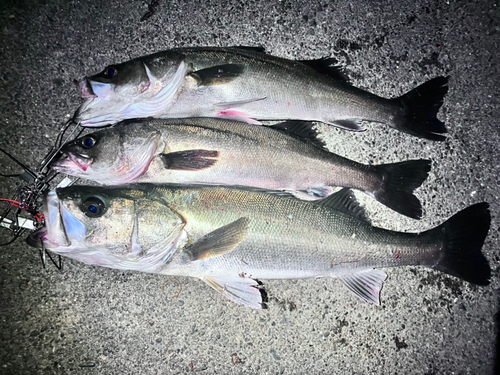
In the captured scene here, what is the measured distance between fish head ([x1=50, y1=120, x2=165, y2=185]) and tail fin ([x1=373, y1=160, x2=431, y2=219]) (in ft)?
5.58

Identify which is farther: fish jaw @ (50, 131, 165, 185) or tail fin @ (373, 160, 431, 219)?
tail fin @ (373, 160, 431, 219)

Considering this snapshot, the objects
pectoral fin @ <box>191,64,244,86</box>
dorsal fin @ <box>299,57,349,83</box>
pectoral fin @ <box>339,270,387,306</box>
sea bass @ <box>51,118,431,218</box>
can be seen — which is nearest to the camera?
sea bass @ <box>51,118,431,218</box>

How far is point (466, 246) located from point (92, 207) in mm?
2705

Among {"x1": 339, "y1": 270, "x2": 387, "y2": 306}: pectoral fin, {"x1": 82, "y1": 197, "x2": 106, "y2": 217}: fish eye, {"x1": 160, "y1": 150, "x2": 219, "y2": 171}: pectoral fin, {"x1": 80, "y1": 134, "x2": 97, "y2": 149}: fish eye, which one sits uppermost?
{"x1": 80, "y1": 134, "x2": 97, "y2": 149}: fish eye

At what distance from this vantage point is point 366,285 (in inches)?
88.8

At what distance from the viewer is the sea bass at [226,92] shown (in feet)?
6.97

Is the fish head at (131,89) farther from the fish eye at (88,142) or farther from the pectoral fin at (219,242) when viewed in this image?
the pectoral fin at (219,242)

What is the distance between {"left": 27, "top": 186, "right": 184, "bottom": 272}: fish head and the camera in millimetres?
1827

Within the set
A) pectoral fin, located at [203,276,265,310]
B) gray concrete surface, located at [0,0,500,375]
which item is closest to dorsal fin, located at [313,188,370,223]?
gray concrete surface, located at [0,0,500,375]

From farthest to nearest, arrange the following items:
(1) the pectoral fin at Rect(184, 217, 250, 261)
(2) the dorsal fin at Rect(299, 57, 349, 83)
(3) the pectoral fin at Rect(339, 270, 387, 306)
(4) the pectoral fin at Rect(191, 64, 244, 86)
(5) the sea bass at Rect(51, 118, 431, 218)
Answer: (2) the dorsal fin at Rect(299, 57, 349, 83) < (3) the pectoral fin at Rect(339, 270, 387, 306) < (4) the pectoral fin at Rect(191, 64, 244, 86) < (5) the sea bass at Rect(51, 118, 431, 218) < (1) the pectoral fin at Rect(184, 217, 250, 261)

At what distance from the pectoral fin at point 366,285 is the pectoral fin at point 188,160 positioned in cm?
139

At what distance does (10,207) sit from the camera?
90.2 inches

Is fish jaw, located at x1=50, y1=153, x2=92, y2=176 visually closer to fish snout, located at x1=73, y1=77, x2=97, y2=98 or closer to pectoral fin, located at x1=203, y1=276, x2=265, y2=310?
fish snout, located at x1=73, y1=77, x2=97, y2=98

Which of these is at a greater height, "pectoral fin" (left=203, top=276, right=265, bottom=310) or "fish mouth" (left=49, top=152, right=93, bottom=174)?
"fish mouth" (left=49, top=152, right=93, bottom=174)
